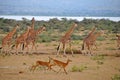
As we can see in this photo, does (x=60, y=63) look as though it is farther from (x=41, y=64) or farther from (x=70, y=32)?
(x=70, y=32)

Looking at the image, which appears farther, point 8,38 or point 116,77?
point 8,38

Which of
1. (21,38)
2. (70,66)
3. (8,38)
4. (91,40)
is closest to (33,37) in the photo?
(21,38)

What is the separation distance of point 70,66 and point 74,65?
0.14 ft

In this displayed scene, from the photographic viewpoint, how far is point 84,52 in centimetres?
330

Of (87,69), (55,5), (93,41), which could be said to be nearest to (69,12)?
(55,5)

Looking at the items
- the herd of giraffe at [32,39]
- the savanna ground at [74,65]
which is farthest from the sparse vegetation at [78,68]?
the herd of giraffe at [32,39]

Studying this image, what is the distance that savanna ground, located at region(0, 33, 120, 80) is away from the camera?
312cm

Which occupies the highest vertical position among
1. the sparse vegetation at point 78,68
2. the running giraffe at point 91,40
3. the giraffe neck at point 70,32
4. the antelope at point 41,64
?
the giraffe neck at point 70,32

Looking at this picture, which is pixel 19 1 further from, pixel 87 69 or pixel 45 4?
pixel 87 69

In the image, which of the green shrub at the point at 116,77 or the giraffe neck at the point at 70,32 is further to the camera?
the giraffe neck at the point at 70,32

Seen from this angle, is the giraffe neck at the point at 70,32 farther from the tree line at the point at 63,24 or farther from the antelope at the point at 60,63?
the antelope at the point at 60,63

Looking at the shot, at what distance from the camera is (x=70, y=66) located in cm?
317

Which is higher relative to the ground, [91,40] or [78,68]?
[91,40]

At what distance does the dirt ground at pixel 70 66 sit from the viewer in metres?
3.12
